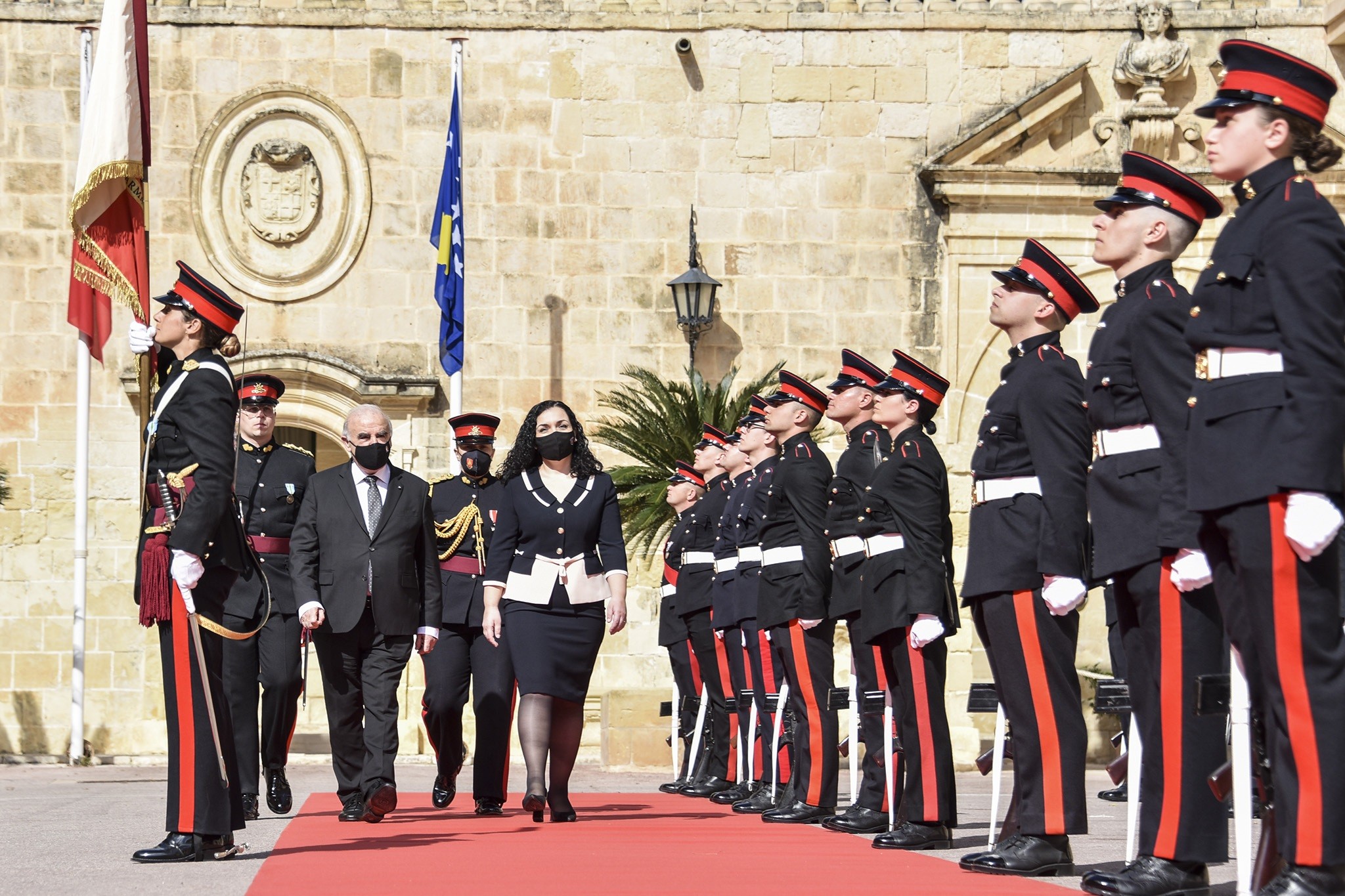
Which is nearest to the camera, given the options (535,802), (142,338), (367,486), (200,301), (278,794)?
(200,301)

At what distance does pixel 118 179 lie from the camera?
817cm

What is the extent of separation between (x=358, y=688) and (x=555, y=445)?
1.29m

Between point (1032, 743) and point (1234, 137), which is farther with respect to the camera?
point (1032, 743)

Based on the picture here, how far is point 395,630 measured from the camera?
26.1 ft

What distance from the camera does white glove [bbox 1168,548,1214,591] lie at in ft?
15.7

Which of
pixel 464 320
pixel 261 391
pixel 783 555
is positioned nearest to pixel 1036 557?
pixel 783 555

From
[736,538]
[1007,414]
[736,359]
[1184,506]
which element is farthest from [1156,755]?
[736,359]

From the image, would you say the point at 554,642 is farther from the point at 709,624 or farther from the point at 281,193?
the point at 281,193

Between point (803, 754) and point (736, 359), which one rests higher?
point (736, 359)

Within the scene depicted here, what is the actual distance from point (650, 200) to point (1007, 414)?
9.68m

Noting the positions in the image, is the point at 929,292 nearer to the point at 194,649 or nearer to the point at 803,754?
the point at 803,754

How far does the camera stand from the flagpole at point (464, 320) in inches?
565

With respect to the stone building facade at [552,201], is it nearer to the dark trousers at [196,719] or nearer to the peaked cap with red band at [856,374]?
the peaked cap with red band at [856,374]

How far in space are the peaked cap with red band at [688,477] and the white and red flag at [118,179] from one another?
14.4ft
